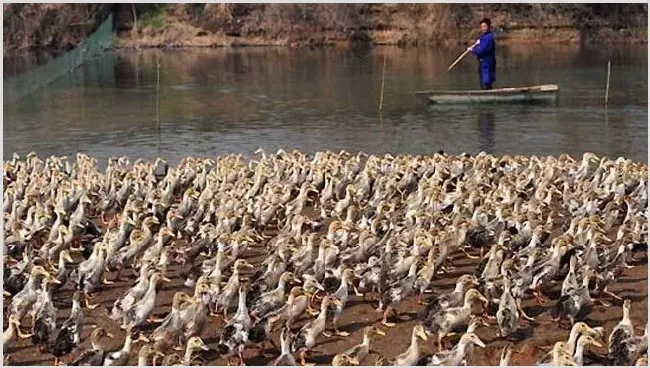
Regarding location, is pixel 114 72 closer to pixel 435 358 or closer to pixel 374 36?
pixel 374 36

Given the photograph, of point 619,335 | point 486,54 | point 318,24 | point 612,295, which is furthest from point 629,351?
point 318,24

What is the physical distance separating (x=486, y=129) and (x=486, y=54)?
222 cm

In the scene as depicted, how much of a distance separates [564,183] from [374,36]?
33.6 m

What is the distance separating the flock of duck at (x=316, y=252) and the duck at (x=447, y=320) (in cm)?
2

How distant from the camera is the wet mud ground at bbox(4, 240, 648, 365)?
7867mm

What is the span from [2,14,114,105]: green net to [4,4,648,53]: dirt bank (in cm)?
58

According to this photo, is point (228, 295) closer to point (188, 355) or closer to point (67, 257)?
point (188, 355)

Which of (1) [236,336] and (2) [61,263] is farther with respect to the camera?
(2) [61,263]

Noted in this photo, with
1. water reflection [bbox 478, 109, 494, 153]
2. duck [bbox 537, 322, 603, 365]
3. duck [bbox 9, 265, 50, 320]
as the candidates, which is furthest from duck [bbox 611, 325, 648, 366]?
water reflection [bbox 478, 109, 494, 153]

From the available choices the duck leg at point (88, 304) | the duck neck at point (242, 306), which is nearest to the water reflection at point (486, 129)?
the duck leg at point (88, 304)

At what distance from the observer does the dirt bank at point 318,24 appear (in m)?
42.6

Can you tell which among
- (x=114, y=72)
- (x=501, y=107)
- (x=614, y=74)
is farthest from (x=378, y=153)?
(x=114, y=72)

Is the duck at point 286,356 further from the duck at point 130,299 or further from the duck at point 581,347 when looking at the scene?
the duck at point 581,347

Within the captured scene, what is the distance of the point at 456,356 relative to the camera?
7.16m
